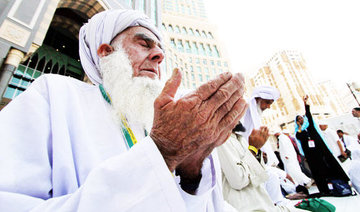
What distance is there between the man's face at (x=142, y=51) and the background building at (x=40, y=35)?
14.8 feet

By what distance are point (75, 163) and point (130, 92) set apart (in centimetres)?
53

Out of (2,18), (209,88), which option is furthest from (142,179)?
(2,18)

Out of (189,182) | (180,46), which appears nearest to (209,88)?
(189,182)

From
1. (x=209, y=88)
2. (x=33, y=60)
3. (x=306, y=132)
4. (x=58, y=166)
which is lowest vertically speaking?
(x=306, y=132)

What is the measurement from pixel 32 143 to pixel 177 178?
0.60 metres

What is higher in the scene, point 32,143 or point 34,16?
point 34,16

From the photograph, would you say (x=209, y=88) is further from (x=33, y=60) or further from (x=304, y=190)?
(x=33, y=60)

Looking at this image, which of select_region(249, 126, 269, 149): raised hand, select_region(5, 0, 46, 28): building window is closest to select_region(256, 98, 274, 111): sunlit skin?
select_region(249, 126, 269, 149): raised hand

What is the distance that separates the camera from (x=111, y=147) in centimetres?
77

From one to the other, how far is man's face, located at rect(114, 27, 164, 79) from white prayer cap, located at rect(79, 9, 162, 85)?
62mm

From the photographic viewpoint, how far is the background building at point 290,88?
2955 cm

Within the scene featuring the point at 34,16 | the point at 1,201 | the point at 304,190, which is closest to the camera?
the point at 1,201

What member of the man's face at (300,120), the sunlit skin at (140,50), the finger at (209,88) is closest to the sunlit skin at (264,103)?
the man's face at (300,120)

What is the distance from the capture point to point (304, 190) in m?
3.76
